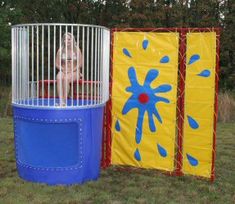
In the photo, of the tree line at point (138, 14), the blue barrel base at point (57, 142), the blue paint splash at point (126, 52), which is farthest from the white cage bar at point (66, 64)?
the tree line at point (138, 14)

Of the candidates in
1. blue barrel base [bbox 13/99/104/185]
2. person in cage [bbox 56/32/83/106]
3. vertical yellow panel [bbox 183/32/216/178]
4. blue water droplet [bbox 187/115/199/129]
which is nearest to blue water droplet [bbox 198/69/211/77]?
vertical yellow panel [bbox 183/32/216/178]

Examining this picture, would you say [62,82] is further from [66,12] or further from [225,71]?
[66,12]

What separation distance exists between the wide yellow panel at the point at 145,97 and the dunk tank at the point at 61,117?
439 millimetres

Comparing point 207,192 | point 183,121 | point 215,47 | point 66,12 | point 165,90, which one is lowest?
point 207,192

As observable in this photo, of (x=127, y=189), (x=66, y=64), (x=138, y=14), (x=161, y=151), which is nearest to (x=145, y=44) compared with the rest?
(x=66, y=64)

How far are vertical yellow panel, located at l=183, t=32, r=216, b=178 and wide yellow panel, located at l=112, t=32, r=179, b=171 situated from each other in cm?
21

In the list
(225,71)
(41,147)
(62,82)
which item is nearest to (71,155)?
(41,147)

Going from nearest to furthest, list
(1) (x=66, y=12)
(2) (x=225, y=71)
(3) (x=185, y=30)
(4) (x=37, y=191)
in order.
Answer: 1. (4) (x=37, y=191)
2. (3) (x=185, y=30)
3. (2) (x=225, y=71)
4. (1) (x=66, y=12)

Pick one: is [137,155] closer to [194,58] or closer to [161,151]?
[161,151]

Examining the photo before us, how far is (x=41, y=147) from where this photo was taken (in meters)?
6.38

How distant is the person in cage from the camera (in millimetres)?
6281

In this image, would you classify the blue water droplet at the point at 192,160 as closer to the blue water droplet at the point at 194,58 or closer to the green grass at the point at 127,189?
the green grass at the point at 127,189

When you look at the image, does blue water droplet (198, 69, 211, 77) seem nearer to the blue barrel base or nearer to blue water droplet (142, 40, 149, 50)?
blue water droplet (142, 40, 149, 50)

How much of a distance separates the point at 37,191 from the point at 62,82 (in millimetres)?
1457
